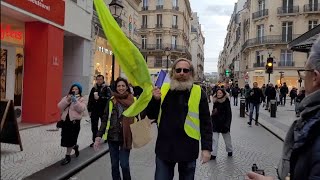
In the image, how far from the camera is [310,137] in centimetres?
180

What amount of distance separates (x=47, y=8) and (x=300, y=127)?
41.1ft

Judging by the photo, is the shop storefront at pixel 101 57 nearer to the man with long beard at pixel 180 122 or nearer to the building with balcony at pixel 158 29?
the man with long beard at pixel 180 122

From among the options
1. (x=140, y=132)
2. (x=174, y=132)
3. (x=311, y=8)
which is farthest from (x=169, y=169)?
(x=311, y=8)

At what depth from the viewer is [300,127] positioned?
1.93 meters

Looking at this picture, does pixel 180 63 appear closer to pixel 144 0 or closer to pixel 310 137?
pixel 310 137

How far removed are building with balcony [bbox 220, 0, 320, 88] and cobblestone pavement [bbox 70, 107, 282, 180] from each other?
139 ft

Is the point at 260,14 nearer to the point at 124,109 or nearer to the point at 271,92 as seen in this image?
the point at 271,92

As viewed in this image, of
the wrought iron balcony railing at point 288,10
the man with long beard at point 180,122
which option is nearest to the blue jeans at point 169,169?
the man with long beard at point 180,122

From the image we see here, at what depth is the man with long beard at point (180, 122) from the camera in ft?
13.5

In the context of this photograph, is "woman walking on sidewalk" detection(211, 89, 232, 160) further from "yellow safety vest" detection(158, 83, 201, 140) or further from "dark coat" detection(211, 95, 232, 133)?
"yellow safety vest" detection(158, 83, 201, 140)

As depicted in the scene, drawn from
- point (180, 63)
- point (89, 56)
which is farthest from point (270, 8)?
point (180, 63)

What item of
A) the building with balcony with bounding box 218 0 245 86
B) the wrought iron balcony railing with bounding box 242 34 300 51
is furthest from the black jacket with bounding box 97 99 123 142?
the wrought iron balcony railing with bounding box 242 34 300 51

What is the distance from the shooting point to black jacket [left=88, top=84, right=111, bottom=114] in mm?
9906

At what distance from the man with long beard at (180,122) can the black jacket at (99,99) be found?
18.7ft
